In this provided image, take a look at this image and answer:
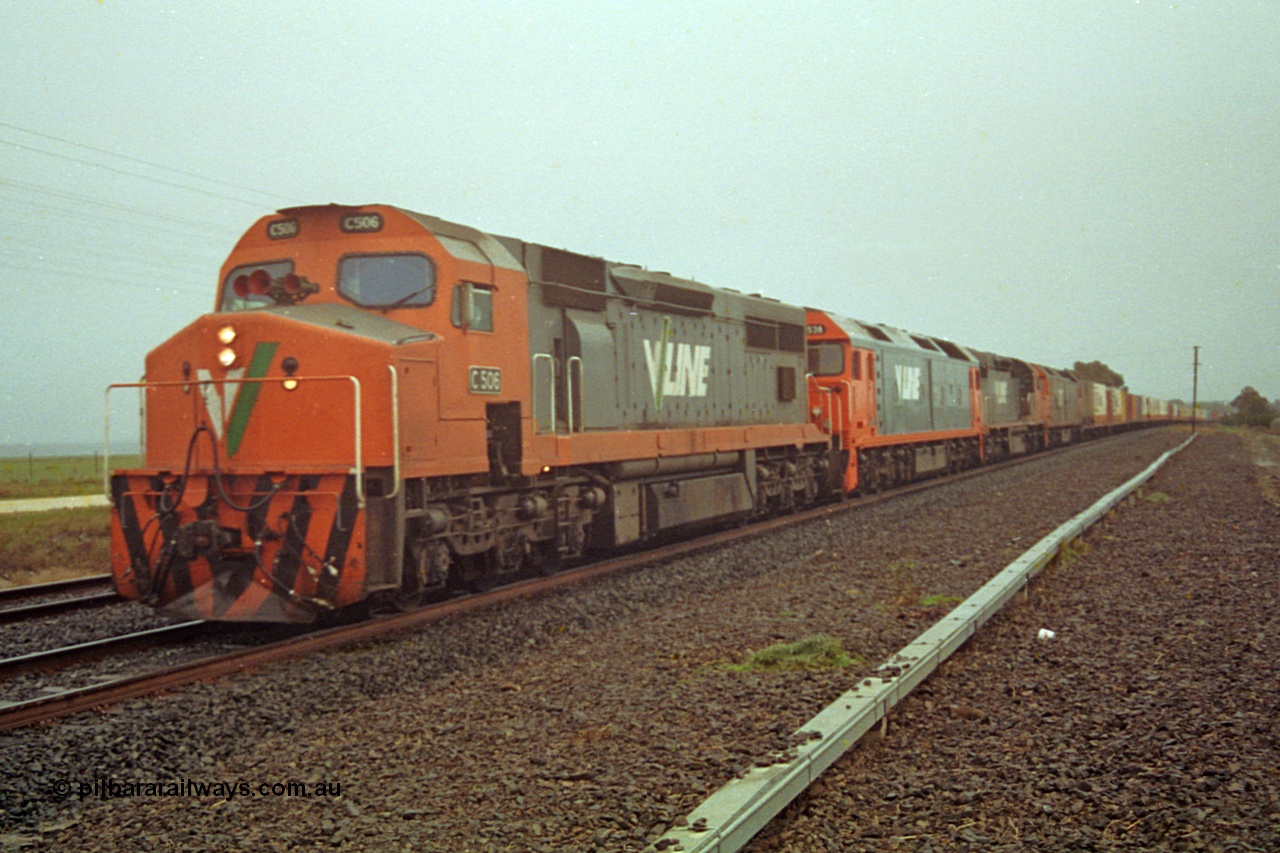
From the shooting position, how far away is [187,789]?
415 cm

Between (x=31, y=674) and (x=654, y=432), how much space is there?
649 cm

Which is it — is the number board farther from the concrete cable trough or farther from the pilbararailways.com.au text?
the pilbararailways.com.au text

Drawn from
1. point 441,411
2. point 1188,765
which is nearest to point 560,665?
point 441,411

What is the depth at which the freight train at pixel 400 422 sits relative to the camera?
7.03m

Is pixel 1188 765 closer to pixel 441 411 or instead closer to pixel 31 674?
pixel 441 411

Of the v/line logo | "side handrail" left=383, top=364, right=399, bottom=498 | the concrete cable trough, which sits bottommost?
the concrete cable trough

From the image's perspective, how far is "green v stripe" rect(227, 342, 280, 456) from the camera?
7.30m

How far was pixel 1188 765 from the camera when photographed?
390cm

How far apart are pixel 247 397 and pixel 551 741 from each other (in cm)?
413

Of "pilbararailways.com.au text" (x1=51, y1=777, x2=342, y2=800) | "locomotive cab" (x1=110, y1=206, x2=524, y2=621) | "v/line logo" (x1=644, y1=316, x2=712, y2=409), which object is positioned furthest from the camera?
"v/line logo" (x1=644, y1=316, x2=712, y2=409)

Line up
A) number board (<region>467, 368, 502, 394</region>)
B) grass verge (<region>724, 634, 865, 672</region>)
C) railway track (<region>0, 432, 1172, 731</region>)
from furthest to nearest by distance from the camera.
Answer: number board (<region>467, 368, 502, 394</region>) < grass verge (<region>724, 634, 865, 672</region>) < railway track (<region>0, 432, 1172, 731</region>)

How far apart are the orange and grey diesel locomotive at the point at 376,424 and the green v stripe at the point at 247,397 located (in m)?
0.01

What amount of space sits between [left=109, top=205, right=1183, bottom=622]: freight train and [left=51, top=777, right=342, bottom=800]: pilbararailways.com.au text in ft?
8.47

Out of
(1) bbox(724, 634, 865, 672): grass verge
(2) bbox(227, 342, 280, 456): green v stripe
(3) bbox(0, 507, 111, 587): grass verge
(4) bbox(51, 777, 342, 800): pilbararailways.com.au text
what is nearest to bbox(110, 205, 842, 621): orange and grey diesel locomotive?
(2) bbox(227, 342, 280, 456): green v stripe
